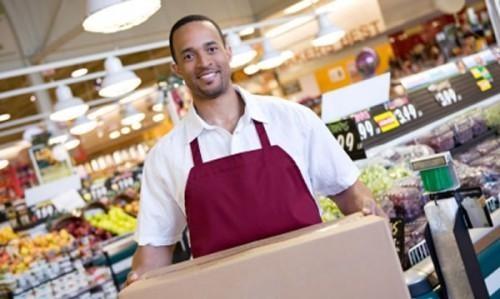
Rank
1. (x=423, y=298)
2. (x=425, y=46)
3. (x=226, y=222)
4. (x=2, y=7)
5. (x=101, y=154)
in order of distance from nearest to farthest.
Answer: (x=226, y=222) < (x=423, y=298) < (x=2, y=7) < (x=425, y=46) < (x=101, y=154)

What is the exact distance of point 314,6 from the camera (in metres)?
9.09

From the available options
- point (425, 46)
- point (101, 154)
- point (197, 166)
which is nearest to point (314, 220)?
point (197, 166)

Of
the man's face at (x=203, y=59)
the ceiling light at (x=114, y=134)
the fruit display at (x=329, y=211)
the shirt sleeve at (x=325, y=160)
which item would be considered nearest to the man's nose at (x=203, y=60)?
the man's face at (x=203, y=59)

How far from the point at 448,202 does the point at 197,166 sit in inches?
30.8

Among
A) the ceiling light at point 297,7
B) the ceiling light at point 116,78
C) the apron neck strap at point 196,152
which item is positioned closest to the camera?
the apron neck strap at point 196,152

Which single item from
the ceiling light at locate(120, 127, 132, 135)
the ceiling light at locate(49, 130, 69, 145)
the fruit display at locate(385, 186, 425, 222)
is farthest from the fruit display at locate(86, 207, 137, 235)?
the ceiling light at locate(120, 127, 132, 135)

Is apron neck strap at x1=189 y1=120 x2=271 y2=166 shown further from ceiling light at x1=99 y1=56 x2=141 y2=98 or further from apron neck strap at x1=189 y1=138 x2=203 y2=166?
ceiling light at x1=99 y1=56 x2=141 y2=98

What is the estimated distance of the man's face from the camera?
189 cm

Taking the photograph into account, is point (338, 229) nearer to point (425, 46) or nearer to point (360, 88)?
point (360, 88)

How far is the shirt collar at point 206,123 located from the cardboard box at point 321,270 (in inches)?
24.5

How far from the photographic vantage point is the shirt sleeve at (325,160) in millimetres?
1978

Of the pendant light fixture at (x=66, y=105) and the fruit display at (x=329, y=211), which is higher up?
the pendant light fixture at (x=66, y=105)

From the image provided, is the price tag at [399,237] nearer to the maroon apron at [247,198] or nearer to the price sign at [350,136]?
the maroon apron at [247,198]

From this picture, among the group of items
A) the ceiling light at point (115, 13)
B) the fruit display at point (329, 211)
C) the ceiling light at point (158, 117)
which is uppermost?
the ceiling light at point (158, 117)
